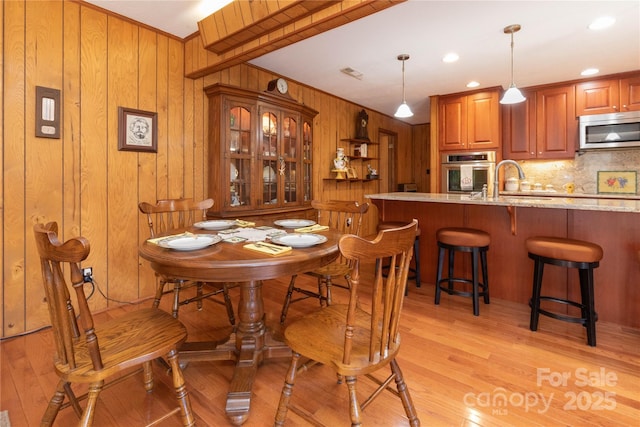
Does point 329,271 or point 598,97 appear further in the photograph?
point 598,97

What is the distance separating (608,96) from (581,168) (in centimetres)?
90

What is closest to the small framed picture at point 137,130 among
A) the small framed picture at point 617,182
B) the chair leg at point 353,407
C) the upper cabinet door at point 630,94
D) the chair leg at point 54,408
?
the chair leg at point 54,408

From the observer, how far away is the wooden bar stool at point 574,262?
196 centimetres

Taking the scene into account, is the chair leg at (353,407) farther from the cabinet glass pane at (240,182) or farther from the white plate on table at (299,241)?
the cabinet glass pane at (240,182)

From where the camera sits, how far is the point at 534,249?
2.16 metres

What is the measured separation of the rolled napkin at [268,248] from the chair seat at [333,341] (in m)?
0.31

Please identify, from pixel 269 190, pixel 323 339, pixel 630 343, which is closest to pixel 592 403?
pixel 630 343

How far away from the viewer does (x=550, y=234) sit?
8.13 ft

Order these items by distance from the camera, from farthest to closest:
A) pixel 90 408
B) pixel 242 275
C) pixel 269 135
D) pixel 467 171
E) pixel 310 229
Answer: pixel 467 171 → pixel 269 135 → pixel 310 229 → pixel 242 275 → pixel 90 408

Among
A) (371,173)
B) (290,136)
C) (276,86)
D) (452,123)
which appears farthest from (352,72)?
(371,173)

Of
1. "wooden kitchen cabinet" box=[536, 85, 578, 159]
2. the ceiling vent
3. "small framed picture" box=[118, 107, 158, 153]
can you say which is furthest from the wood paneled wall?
"wooden kitchen cabinet" box=[536, 85, 578, 159]

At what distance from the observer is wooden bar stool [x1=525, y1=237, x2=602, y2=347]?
1960 mm

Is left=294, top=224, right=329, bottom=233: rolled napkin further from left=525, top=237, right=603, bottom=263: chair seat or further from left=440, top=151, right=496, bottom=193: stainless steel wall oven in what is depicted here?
left=440, top=151, right=496, bottom=193: stainless steel wall oven

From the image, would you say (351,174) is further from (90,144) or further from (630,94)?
(630,94)
